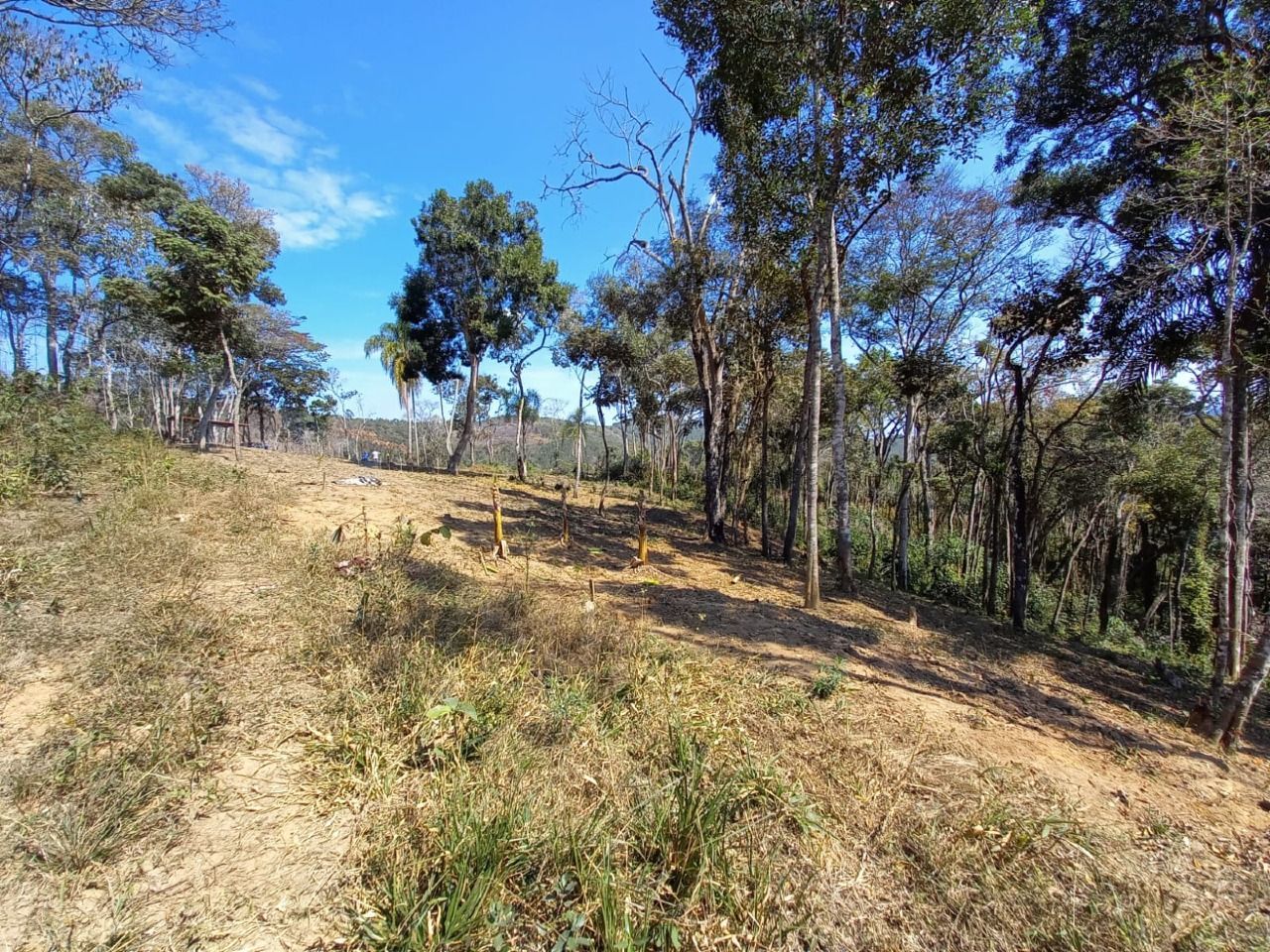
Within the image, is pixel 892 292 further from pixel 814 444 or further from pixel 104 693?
pixel 104 693

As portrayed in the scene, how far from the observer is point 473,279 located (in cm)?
1559

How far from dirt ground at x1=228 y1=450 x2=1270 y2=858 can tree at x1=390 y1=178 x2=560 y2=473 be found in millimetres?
7682

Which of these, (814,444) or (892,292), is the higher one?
(892,292)

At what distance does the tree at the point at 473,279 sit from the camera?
598 inches

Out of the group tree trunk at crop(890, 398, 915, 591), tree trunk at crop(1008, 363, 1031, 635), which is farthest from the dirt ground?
tree trunk at crop(890, 398, 915, 591)

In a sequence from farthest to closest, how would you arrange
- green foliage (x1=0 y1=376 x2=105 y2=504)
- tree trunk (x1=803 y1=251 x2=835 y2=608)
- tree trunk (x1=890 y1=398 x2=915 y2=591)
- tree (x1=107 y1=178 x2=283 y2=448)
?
1. tree trunk (x1=890 y1=398 x2=915 y2=591)
2. tree (x1=107 y1=178 x2=283 y2=448)
3. tree trunk (x1=803 y1=251 x2=835 y2=608)
4. green foliage (x1=0 y1=376 x2=105 y2=504)

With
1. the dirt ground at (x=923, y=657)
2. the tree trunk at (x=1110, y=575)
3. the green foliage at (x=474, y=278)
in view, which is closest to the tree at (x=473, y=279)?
the green foliage at (x=474, y=278)

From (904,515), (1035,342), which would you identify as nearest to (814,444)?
(1035,342)

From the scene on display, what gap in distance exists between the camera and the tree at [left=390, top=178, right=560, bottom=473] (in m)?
15.2

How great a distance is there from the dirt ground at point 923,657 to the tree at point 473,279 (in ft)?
25.2

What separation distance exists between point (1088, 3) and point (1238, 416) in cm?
555

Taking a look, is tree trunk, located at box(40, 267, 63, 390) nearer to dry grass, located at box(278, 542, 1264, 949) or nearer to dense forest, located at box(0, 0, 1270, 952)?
dense forest, located at box(0, 0, 1270, 952)

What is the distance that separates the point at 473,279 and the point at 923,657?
15.6 m

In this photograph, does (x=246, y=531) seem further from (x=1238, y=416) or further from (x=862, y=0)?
(x=1238, y=416)
